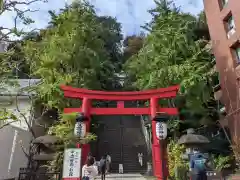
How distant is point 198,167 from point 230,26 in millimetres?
13589

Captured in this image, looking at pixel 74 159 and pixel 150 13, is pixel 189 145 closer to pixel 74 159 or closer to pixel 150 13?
pixel 74 159

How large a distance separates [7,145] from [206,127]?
14.2m

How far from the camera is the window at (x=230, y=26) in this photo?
1722 cm

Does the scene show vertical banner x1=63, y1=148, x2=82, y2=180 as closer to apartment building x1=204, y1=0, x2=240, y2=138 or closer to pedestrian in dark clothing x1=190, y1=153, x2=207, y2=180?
pedestrian in dark clothing x1=190, y1=153, x2=207, y2=180

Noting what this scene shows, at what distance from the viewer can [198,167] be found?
778 centimetres

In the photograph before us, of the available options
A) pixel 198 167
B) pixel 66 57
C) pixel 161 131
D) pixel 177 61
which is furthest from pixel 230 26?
→ pixel 198 167

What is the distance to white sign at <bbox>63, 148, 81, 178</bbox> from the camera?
8469 millimetres

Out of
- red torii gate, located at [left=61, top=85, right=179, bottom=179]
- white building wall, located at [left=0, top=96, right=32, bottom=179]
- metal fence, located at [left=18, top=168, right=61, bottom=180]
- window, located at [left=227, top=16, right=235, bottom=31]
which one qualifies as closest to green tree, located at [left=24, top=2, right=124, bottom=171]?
white building wall, located at [left=0, top=96, right=32, bottom=179]

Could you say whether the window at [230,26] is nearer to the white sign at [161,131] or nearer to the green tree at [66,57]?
the green tree at [66,57]

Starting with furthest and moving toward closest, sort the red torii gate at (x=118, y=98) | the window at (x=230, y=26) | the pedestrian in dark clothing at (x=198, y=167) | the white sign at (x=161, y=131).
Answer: the window at (x=230, y=26) < the red torii gate at (x=118, y=98) < the white sign at (x=161, y=131) < the pedestrian in dark clothing at (x=198, y=167)

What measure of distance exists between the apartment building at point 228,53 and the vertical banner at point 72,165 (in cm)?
1094

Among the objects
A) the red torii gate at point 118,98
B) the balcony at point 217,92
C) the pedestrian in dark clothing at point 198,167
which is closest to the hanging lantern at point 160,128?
the red torii gate at point 118,98

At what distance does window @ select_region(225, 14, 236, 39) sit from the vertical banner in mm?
14302

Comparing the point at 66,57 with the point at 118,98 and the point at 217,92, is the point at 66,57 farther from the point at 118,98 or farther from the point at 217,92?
the point at 217,92
